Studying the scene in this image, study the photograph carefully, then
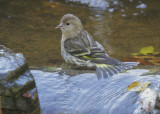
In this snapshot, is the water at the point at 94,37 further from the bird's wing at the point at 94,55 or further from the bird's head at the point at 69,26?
the bird's head at the point at 69,26

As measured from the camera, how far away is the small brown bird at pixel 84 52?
4811mm

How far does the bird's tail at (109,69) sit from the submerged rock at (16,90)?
3.53ft

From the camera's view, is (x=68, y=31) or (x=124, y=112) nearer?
(x=124, y=112)

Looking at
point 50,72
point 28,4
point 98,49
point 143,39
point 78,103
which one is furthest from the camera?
point 28,4

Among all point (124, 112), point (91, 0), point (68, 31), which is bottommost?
point (124, 112)

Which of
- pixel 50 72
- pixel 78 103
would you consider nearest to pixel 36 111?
pixel 78 103

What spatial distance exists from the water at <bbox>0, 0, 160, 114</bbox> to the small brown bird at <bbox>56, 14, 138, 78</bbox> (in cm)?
24

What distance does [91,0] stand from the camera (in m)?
9.59

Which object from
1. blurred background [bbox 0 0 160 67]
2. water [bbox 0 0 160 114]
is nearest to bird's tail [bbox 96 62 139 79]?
water [bbox 0 0 160 114]

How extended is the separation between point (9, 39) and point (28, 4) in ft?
9.08

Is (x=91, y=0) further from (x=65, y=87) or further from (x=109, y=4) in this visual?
(x=65, y=87)

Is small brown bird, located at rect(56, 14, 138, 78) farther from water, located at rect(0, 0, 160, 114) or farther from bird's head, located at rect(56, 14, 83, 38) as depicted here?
water, located at rect(0, 0, 160, 114)

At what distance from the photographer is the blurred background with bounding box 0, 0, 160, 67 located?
20.9 feet

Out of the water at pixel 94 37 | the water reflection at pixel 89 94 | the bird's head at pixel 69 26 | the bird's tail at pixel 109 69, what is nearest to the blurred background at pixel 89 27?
the water at pixel 94 37
